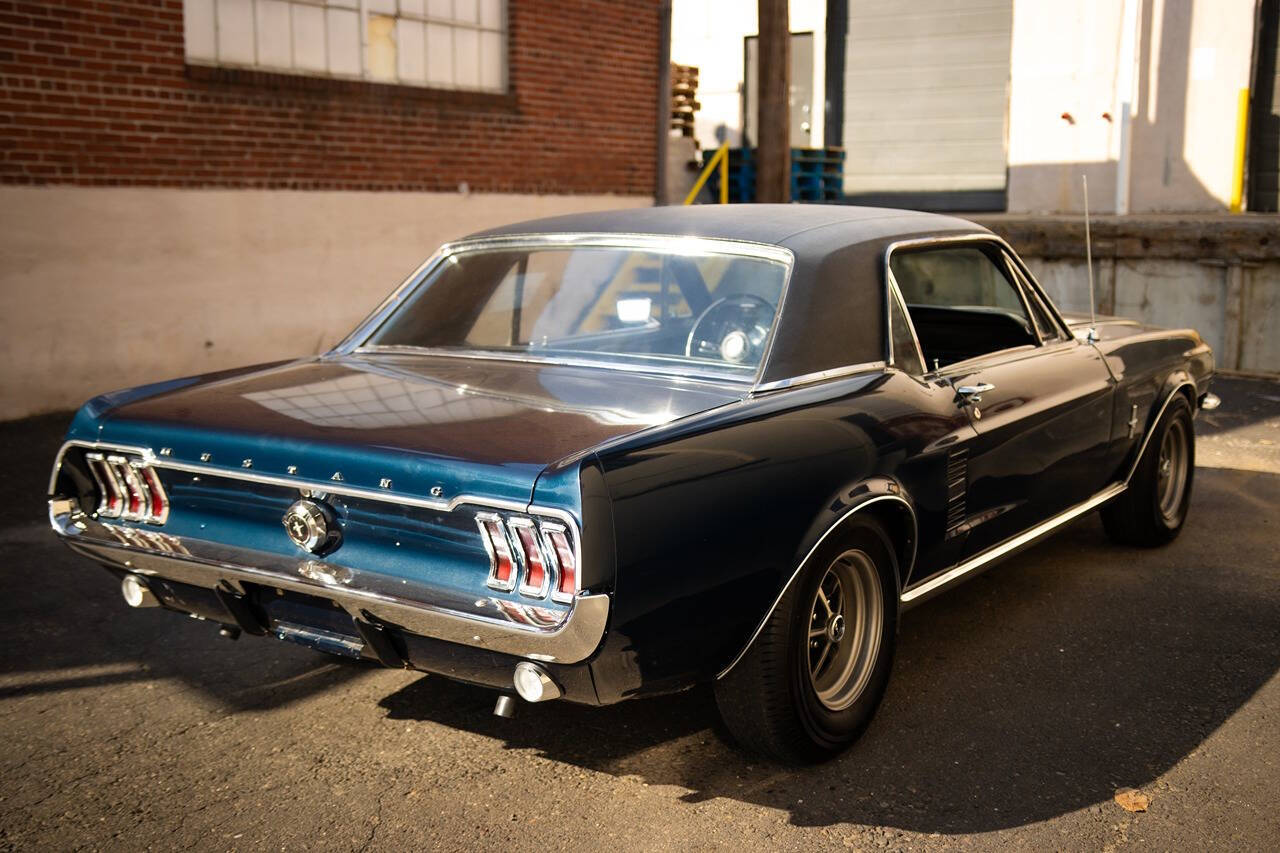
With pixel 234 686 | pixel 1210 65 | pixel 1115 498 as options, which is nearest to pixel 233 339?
pixel 234 686

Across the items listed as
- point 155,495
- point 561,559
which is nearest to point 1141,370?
point 561,559

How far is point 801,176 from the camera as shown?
16.5 metres

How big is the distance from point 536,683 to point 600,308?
1518 millimetres

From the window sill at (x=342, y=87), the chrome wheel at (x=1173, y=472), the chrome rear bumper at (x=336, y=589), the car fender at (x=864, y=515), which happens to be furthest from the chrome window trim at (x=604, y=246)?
the window sill at (x=342, y=87)

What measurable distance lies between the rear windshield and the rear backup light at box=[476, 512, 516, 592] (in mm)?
964

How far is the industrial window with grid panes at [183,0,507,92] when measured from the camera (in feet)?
30.0

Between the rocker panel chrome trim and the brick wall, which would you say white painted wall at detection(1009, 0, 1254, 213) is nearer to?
the brick wall

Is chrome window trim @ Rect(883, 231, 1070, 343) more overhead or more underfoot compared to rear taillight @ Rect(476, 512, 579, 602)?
more overhead

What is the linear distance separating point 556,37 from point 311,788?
9267 mm

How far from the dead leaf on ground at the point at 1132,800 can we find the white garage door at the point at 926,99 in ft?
52.3

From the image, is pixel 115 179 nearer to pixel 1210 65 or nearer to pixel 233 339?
pixel 233 339

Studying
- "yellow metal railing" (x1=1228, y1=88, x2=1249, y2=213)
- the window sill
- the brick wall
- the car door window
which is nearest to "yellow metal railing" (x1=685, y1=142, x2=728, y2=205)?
the brick wall

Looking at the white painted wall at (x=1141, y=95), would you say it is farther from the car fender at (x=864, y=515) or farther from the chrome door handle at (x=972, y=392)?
the car fender at (x=864, y=515)

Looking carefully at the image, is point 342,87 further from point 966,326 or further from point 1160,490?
point 1160,490
